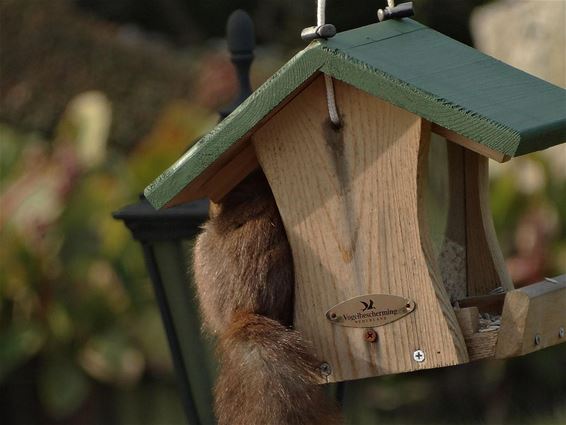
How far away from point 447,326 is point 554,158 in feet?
14.2

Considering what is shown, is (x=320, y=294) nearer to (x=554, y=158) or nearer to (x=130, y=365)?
(x=130, y=365)

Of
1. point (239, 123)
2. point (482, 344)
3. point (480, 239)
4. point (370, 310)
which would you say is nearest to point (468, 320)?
point (482, 344)

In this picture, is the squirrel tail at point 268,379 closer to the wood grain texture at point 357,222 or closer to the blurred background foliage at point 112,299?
the wood grain texture at point 357,222

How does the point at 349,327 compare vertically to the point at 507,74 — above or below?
below

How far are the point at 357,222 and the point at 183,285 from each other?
85 cm

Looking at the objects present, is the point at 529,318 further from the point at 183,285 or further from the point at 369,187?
the point at 183,285

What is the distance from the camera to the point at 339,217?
255cm

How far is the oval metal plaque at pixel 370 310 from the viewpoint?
2.53 m

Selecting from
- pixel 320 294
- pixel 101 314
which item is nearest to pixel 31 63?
pixel 101 314

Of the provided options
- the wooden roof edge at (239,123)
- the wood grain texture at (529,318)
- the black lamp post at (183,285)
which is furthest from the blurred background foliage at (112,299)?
the wooden roof edge at (239,123)

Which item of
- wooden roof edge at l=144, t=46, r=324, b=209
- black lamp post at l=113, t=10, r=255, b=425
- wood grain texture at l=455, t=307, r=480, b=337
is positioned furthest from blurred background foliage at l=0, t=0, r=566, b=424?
wooden roof edge at l=144, t=46, r=324, b=209

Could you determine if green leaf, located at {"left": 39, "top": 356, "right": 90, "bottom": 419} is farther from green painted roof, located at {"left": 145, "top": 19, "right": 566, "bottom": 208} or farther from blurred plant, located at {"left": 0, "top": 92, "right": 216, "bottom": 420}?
green painted roof, located at {"left": 145, "top": 19, "right": 566, "bottom": 208}

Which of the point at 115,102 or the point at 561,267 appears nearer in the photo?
the point at 561,267

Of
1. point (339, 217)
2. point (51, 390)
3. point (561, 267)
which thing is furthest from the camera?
point (51, 390)
